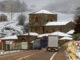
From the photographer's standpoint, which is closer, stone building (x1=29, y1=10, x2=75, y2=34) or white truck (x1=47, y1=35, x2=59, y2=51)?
white truck (x1=47, y1=35, x2=59, y2=51)

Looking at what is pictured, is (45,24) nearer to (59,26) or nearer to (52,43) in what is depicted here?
(59,26)

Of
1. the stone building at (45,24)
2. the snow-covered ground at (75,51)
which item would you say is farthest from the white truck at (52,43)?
the stone building at (45,24)

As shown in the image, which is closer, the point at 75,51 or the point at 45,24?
the point at 75,51

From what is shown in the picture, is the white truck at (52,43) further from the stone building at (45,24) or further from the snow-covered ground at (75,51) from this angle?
the stone building at (45,24)

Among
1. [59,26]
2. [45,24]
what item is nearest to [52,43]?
[59,26]

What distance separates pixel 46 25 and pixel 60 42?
32021 mm

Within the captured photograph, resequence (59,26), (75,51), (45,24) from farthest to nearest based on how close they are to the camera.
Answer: (45,24), (59,26), (75,51)

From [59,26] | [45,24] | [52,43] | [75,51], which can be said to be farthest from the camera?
[45,24]

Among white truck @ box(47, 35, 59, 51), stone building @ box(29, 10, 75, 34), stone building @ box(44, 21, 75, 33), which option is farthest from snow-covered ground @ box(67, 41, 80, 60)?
stone building @ box(29, 10, 75, 34)

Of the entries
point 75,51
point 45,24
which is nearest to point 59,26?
point 45,24

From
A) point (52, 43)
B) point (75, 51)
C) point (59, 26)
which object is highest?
point (75, 51)

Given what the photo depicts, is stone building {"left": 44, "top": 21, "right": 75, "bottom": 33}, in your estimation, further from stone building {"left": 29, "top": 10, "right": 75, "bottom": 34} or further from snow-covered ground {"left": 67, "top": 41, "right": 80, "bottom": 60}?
snow-covered ground {"left": 67, "top": 41, "right": 80, "bottom": 60}

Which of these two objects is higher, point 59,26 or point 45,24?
point 45,24

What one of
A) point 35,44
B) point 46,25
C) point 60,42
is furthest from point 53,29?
point 35,44
